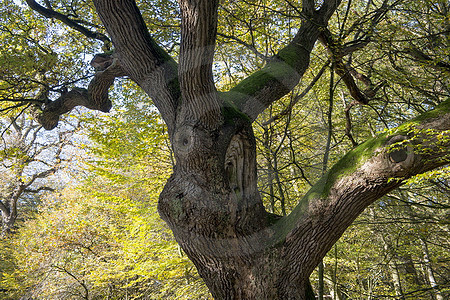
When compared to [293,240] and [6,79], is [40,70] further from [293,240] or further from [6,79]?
[293,240]

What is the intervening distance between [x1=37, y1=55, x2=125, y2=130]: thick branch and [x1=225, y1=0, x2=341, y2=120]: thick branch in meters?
1.34

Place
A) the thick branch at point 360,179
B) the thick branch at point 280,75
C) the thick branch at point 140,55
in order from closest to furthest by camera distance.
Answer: the thick branch at point 360,179 < the thick branch at point 140,55 < the thick branch at point 280,75

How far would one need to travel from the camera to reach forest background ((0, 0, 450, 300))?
3.53 metres

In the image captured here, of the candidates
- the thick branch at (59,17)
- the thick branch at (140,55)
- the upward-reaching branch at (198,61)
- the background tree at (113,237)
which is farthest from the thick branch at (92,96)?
the background tree at (113,237)

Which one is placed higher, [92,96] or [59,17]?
[59,17]

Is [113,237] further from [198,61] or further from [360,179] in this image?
[360,179]

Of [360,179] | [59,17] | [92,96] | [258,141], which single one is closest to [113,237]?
[258,141]

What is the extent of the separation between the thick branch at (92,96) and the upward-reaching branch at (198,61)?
127 centimetres

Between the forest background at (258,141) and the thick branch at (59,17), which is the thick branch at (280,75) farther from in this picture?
the thick branch at (59,17)

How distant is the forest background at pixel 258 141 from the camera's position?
3.53m

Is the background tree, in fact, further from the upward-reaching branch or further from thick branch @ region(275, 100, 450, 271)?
the upward-reaching branch

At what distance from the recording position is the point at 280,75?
304 centimetres

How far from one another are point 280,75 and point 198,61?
1139 mm

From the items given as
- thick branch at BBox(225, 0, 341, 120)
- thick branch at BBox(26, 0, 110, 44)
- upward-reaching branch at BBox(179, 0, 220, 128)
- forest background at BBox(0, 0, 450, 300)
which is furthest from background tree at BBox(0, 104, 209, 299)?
upward-reaching branch at BBox(179, 0, 220, 128)
